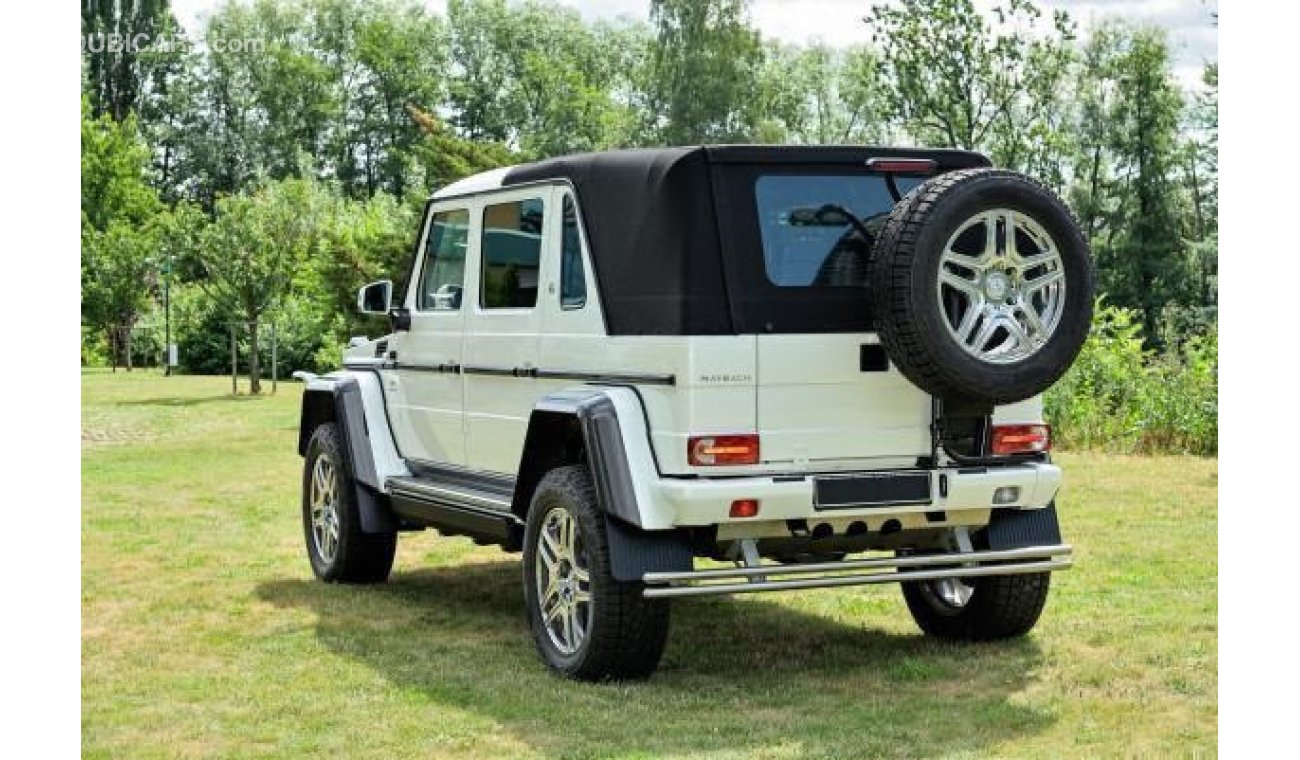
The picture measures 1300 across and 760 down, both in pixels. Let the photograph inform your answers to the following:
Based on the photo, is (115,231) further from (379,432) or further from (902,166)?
(902,166)

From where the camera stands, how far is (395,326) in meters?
10.4

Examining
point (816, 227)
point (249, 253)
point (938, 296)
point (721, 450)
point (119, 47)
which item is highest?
point (119, 47)

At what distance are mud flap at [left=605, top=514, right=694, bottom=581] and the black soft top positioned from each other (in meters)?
0.81

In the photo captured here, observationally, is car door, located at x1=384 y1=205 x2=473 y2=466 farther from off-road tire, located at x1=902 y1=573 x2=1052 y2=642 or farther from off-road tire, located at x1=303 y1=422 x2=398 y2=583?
off-road tire, located at x1=902 y1=573 x2=1052 y2=642

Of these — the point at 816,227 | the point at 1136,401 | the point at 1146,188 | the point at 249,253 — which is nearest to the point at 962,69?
the point at 1146,188

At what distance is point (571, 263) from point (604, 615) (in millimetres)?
1650

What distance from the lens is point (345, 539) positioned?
10859 mm

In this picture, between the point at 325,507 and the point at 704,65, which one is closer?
the point at 325,507

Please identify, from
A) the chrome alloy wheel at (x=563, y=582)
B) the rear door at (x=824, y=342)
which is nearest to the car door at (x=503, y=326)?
the chrome alloy wheel at (x=563, y=582)

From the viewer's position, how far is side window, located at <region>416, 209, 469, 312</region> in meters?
9.80

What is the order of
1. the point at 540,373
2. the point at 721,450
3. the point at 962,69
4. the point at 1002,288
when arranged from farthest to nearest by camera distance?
the point at 962,69 → the point at 540,373 → the point at 1002,288 → the point at 721,450

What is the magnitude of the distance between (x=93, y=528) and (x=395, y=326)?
17.2 ft

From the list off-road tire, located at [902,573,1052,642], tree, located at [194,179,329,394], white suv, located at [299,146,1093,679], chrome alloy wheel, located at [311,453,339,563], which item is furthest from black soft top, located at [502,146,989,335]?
tree, located at [194,179,329,394]
